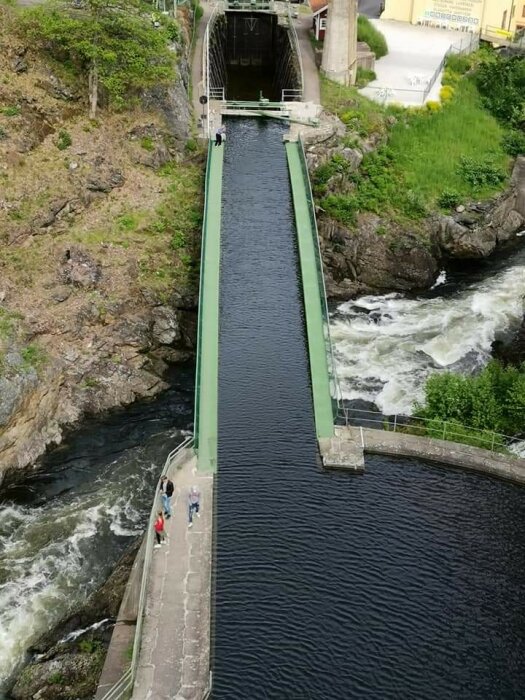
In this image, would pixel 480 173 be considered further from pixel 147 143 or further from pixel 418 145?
pixel 147 143

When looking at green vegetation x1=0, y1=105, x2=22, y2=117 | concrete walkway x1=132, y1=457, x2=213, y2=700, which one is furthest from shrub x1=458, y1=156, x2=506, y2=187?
concrete walkway x1=132, y1=457, x2=213, y2=700

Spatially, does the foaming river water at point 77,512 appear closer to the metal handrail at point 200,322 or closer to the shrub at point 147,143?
the metal handrail at point 200,322

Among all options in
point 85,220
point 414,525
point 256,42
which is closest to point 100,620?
point 414,525

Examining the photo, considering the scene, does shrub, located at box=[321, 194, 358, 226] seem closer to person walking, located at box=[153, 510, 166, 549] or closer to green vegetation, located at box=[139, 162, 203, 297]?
green vegetation, located at box=[139, 162, 203, 297]

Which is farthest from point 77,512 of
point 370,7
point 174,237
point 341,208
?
point 370,7

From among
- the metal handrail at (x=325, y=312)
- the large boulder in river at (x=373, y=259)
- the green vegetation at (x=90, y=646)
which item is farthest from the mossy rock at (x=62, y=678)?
the large boulder in river at (x=373, y=259)

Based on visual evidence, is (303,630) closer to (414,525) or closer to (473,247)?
(414,525)
